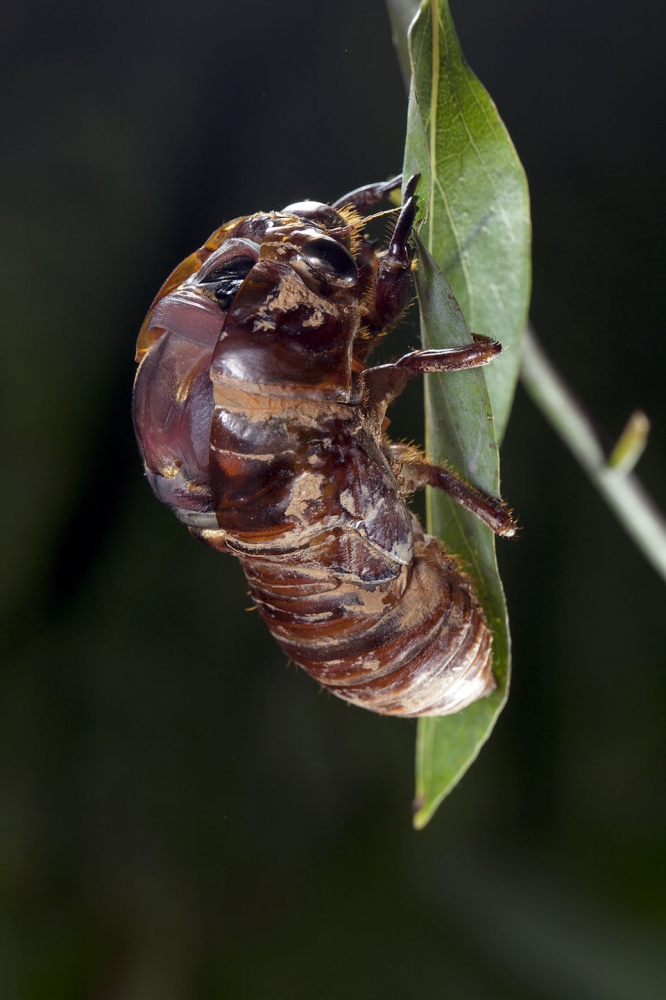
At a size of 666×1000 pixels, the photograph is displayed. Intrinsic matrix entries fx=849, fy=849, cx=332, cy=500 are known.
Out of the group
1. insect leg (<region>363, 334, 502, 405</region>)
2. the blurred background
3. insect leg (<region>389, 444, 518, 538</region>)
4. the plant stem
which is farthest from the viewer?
the blurred background

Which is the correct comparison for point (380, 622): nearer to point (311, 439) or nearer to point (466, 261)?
point (311, 439)

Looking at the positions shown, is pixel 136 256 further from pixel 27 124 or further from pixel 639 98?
pixel 639 98

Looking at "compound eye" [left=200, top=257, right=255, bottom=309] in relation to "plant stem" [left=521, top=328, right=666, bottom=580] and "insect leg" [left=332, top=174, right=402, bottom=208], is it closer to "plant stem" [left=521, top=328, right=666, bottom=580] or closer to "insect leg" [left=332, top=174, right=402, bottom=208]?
"insect leg" [left=332, top=174, right=402, bottom=208]

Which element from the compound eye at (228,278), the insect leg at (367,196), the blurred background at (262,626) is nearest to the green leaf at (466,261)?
the insect leg at (367,196)

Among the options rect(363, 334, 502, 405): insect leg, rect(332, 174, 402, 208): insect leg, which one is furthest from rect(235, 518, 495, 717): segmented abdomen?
rect(332, 174, 402, 208): insect leg

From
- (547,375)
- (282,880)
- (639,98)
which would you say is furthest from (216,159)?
(282,880)

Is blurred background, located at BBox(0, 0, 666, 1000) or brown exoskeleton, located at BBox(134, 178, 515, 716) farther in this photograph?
blurred background, located at BBox(0, 0, 666, 1000)

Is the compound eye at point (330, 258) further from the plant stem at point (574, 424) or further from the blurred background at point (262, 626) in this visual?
the blurred background at point (262, 626)
